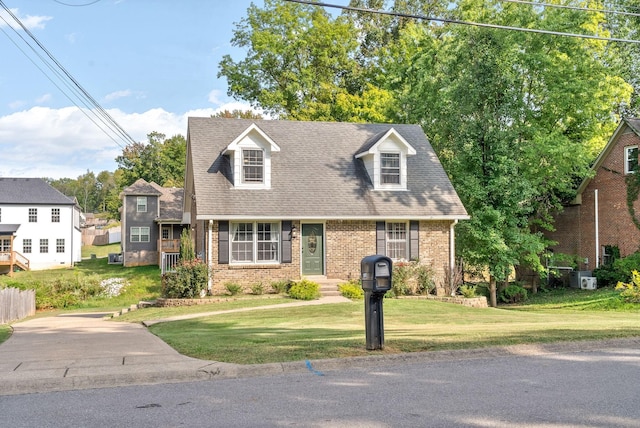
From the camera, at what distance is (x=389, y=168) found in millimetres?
24500

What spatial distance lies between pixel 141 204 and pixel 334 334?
37599 mm

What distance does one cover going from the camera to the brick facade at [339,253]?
22.1 m

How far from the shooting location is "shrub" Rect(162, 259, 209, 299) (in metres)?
21.2

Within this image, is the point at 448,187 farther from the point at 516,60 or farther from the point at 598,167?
the point at 598,167

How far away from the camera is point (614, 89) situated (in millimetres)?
27062

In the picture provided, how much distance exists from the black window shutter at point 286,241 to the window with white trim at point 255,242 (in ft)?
0.80

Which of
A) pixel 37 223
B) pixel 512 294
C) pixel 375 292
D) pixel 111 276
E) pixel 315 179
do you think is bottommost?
pixel 512 294

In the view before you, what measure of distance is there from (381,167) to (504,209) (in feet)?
16.4

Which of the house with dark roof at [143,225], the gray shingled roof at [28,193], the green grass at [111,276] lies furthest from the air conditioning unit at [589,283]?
the gray shingled roof at [28,193]

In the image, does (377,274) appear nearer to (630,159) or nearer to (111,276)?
(630,159)

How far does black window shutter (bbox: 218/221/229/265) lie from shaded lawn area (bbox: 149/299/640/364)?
5588 mm

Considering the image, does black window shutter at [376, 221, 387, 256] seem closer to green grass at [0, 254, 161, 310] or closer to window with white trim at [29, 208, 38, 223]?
green grass at [0, 254, 161, 310]

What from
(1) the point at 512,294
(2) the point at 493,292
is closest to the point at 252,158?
(2) the point at 493,292

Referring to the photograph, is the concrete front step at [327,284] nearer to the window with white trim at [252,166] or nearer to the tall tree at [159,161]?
the window with white trim at [252,166]
